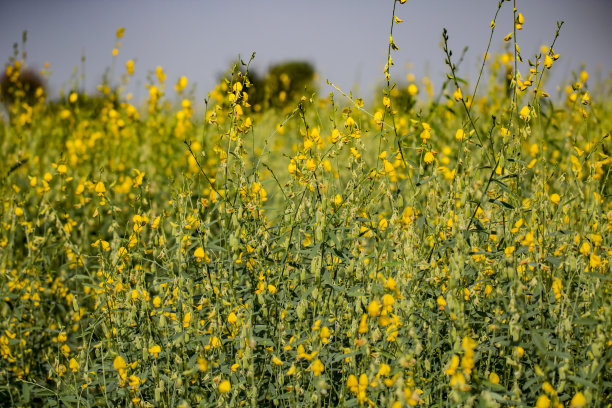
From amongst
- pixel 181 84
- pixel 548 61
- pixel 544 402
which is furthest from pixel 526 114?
pixel 181 84

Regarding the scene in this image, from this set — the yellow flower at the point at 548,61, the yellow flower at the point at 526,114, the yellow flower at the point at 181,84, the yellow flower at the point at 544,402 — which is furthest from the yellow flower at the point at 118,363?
the yellow flower at the point at 181,84

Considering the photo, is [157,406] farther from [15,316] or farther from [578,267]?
[578,267]

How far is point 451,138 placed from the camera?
4.58 meters

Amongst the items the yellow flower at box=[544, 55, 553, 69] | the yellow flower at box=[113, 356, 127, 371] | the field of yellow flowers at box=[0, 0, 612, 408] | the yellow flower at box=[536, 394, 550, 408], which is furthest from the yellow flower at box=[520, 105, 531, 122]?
the yellow flower at box=[113, 356, 127, 371]

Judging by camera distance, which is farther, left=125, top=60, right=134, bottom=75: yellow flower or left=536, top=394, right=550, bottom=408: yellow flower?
left=125, top=60, right=134, bottom=75: yellow flower

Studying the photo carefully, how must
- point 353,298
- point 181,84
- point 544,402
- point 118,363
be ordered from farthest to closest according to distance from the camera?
point 181,84 < point 353,298 < point 118,363 < point 544,402

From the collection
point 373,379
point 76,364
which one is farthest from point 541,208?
point 76,364

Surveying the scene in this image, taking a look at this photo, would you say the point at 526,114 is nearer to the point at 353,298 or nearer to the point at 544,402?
the point at 353,298

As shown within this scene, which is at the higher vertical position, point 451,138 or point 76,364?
point 451,138

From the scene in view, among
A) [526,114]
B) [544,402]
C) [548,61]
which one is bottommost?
[544,402]

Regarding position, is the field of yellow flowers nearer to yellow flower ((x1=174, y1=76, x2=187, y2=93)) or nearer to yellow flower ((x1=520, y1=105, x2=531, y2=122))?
yellow flower ((x1=520, y1=105, x2=531, y2=122))

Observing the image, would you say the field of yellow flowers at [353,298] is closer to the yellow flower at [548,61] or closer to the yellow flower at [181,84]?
the yellow flower at [548,61]

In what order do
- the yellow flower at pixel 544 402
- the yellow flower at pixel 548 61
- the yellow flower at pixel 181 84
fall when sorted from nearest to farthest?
1. the yellow flower at pixel 544 402
2. the yellow flower at pixel 548 61
3. the yellow flower at pixel 181 84

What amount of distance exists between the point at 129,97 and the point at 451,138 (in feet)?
10.9
